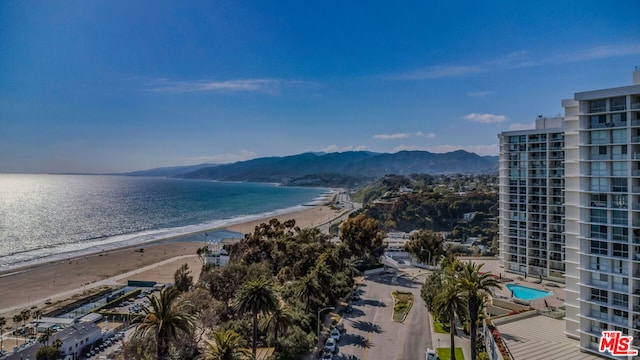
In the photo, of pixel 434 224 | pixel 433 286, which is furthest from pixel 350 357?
pixel 434 224

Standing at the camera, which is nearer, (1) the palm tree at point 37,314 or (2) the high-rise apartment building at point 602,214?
(2) the high-rise apartment building at point 602,214

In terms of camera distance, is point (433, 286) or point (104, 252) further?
point (104, 252)

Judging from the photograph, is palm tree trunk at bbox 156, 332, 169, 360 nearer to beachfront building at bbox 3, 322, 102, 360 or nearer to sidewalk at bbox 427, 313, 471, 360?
beachfront building at bbox 3, 322, 102, 360

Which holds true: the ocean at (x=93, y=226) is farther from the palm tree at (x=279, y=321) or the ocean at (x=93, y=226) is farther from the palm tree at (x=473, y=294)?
the palm tree at (x=473, y=294)

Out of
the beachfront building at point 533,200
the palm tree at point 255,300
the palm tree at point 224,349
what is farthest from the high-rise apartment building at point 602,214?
the palm tree at point 224,349

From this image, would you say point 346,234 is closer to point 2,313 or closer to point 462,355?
point 462,355

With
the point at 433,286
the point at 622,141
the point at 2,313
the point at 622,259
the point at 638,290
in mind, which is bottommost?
the point at 2,313
